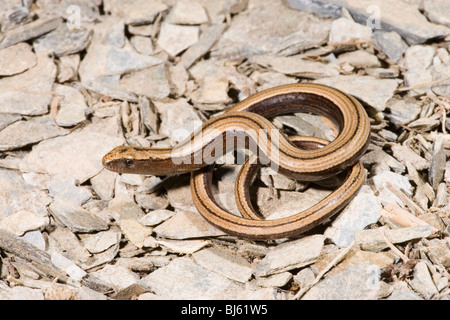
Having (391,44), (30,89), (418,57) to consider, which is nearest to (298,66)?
(391,44)

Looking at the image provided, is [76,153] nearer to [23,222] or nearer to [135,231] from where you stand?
[23,222]

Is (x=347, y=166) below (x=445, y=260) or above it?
above

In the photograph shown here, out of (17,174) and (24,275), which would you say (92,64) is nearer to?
(17,174)

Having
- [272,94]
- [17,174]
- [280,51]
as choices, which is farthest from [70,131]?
[280,51]

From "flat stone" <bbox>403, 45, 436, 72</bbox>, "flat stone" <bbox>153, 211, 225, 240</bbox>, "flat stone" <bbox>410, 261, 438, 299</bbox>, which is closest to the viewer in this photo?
"flat stone" <bbox>410, 261, 438, 299</bbox>

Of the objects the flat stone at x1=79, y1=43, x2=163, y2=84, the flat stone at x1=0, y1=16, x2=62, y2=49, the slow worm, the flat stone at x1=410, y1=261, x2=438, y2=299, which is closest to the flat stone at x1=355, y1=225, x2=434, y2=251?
the flat stone at x1=410, y1=261, x2=438, y2=299

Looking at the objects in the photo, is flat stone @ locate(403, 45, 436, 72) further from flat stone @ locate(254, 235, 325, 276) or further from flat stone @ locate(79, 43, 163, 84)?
flat stone @ locate(79, 43, 163, 84)

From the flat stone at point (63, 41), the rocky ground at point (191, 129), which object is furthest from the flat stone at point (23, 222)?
the flat stone at point (63, 41)
